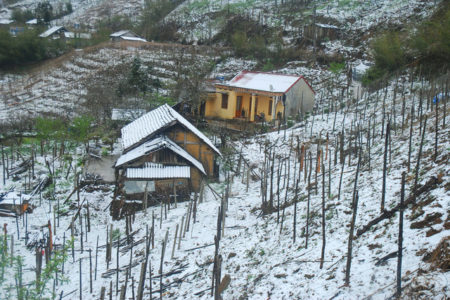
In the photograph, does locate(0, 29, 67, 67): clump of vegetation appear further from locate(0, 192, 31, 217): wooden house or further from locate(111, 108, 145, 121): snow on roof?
locate(0, 192, 31, 217): wooden house

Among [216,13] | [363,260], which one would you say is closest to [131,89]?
[363,260]

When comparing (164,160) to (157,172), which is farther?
(164,160)

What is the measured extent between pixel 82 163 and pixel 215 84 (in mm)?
12088

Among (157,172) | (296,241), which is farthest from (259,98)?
(296,241)

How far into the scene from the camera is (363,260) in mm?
6852

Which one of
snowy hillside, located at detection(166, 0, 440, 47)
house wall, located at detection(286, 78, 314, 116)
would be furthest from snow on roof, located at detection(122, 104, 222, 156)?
snowy hillside, located at detection(166, 0, 440, 47)

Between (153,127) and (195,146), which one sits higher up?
(153,127)

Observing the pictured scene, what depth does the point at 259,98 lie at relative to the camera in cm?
2680

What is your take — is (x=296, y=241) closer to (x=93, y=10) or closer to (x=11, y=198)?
(x=11, y=198)

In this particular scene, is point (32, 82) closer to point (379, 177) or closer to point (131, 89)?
point (131, 89)

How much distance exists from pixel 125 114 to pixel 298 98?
11.4 m

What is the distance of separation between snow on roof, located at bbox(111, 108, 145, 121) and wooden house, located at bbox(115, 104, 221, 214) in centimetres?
620

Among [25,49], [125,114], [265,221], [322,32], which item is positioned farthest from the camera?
[25,49]

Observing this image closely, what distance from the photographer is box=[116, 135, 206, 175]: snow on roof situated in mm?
15305
